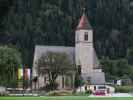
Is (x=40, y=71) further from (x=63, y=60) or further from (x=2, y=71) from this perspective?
(x=2, y=71)

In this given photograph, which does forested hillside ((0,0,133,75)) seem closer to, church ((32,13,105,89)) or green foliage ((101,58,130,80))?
green foliage ((101,58,130,80))

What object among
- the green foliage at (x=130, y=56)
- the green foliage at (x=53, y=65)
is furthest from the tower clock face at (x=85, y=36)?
the green foliage at (x=130, y=56)

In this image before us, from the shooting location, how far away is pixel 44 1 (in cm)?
11250

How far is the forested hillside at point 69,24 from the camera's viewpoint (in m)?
102

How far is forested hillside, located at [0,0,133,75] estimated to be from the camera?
102 metres

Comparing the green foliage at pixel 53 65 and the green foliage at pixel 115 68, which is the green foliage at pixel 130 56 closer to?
the green foliage at pixel 115 68

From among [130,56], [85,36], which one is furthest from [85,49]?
[130,56]

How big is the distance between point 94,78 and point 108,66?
1766 centimetres

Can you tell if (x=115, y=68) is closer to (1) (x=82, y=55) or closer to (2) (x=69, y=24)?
(1) (x=82, y=55)

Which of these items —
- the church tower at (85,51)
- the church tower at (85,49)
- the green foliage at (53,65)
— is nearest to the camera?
the green foliage at (53,65)

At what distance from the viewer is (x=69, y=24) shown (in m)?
106

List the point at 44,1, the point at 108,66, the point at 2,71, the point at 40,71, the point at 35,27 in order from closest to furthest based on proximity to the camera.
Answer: the point at 2,71 → the point at 40,71 → the point at 108,66 → the point at 35,27 → the point at 44,1

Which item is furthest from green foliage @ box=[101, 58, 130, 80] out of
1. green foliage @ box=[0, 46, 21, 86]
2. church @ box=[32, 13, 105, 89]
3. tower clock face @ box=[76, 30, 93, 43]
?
green foliage @ box=[0, 46, 21, 86]

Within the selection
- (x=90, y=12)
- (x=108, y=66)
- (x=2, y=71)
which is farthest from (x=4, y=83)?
(x=90, y=12)
